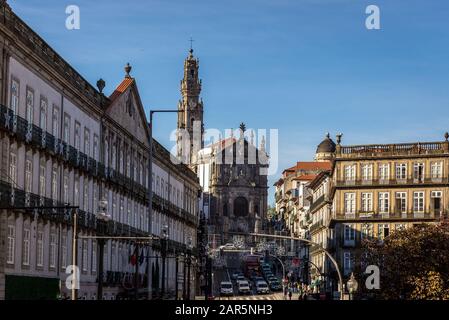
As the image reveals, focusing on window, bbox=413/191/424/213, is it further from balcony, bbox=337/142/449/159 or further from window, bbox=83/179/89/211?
window, bbox=83/179/89/211

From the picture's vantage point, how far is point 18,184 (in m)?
52.2

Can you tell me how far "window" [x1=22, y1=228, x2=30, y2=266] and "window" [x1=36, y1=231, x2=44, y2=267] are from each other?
183cm

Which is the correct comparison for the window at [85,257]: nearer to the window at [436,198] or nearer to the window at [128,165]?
the window at [128,165]

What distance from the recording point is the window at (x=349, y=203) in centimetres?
11356

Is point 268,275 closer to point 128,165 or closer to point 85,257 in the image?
point 128,165

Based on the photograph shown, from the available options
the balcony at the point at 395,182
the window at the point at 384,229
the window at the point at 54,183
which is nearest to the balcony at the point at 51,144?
the window at the point at 54,183

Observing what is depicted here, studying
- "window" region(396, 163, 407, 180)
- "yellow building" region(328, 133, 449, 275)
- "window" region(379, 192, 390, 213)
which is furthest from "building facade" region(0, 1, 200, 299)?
"window" region(396, 163, 407, 180)

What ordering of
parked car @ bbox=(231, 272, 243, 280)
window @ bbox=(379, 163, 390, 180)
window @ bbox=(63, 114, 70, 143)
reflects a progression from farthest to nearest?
1. parked car @ bbox=(231, 272, 243, 280)
2. window @ bbox=(379, 163, 390, 180)
3. window @ bbox=(63, 114, 70, 143)

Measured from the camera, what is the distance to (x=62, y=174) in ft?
202

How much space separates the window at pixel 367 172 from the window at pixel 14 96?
6563 cm

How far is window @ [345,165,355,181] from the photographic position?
11369cm

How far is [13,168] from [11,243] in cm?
359

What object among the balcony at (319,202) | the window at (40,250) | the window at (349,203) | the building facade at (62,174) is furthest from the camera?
the balcony at (319,202)
